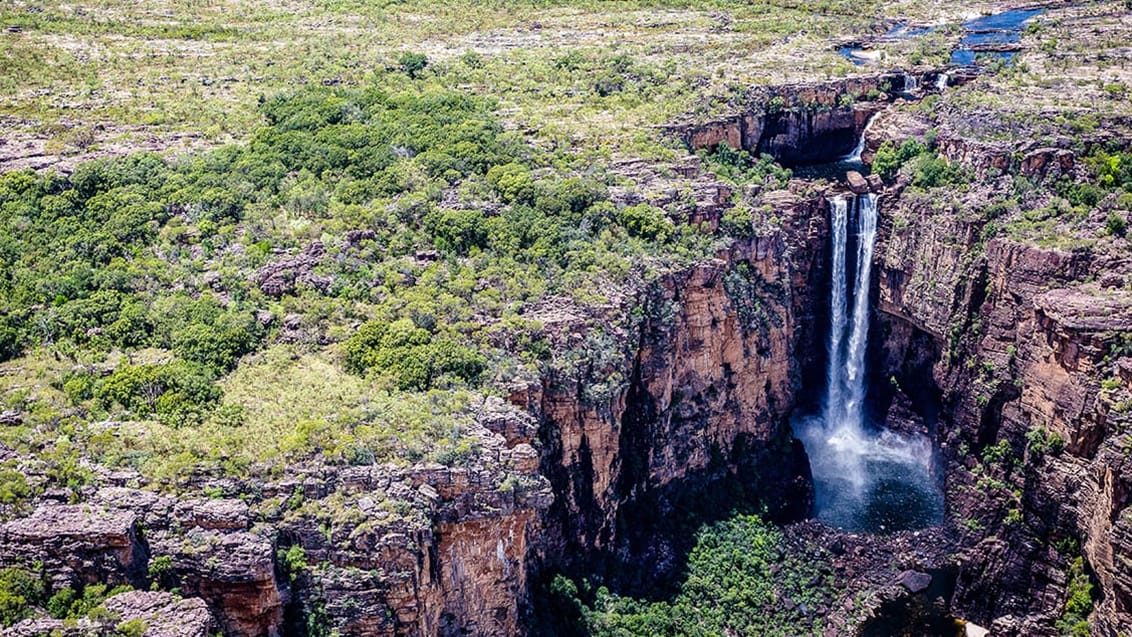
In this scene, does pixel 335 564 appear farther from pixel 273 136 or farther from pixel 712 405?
pixel 273 136

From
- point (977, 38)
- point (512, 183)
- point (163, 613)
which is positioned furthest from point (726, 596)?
point (977, 38)

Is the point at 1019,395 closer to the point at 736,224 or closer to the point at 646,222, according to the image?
the point at 736,224

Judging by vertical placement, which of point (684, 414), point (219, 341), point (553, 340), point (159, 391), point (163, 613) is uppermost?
point (219, 341)

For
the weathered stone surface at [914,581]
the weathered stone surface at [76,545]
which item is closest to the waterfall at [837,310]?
the weathered stone surface at [914,581]

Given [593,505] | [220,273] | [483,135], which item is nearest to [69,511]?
[220,273]

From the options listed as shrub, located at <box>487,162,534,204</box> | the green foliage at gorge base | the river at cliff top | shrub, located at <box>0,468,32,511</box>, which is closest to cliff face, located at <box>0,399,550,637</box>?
shrub, located at <box>0,468,32,511</box>

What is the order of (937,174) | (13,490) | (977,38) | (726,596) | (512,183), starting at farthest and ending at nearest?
(977,38), (937,174), (512,183), (726,596), (13,490)
